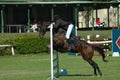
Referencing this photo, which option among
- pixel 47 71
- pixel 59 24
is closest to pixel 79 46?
pixel 59 24

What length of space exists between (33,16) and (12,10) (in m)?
2.24

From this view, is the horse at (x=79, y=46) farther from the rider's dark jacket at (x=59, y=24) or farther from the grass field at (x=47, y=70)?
the grass field at (x=47, y=70)

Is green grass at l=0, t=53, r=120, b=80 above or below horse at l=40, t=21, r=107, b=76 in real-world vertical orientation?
below

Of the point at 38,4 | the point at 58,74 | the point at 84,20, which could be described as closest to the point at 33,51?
the point at 38,4

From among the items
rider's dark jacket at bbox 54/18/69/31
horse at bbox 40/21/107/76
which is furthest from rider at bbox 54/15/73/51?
horse at bbox 40/21/107/76

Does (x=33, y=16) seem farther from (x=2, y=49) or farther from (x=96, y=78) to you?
(x=96, y=78)

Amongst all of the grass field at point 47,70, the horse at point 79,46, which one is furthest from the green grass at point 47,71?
the horse at point 79,46

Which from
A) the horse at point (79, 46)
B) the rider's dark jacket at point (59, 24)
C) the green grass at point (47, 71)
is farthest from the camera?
the horse at point (79, 46)

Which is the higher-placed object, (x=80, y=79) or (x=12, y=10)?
(x=12, y=10)

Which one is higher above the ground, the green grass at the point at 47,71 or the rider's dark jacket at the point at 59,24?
the rider's dark jacket at the point at 59,24

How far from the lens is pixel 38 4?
4241cm

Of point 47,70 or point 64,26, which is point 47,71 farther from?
point 64,26

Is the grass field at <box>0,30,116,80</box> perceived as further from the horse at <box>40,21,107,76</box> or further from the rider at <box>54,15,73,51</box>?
the rider at <box>54,15,73,51</box>

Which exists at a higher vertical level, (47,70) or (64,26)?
(64,26)
